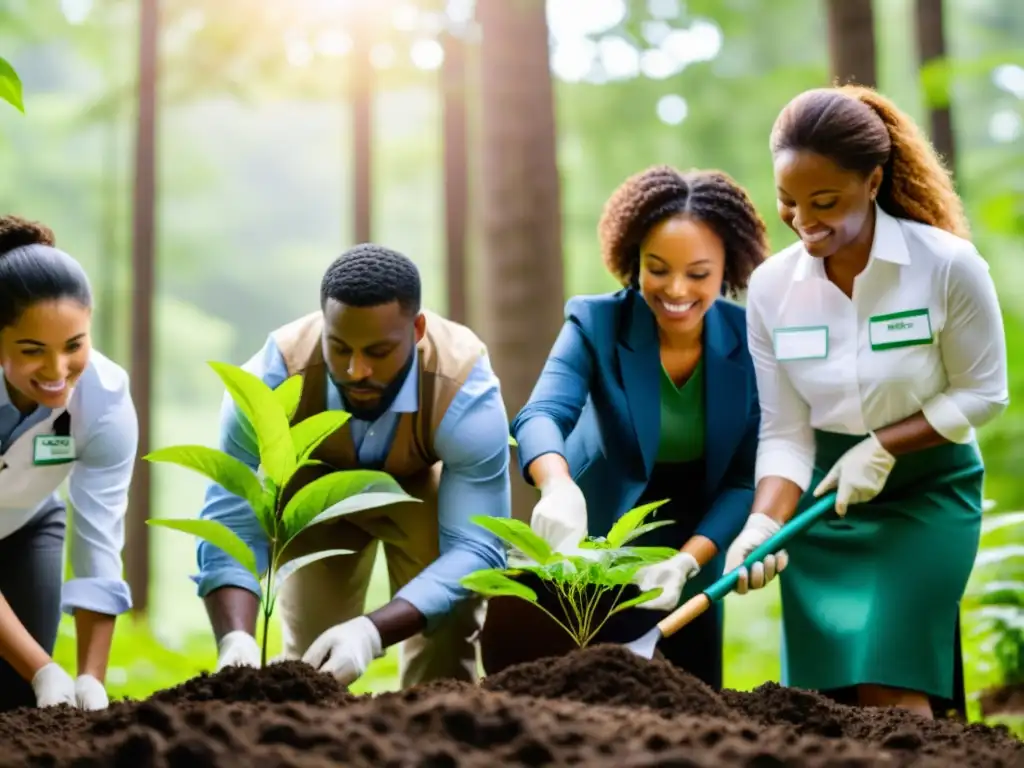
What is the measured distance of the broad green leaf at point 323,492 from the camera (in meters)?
1.80

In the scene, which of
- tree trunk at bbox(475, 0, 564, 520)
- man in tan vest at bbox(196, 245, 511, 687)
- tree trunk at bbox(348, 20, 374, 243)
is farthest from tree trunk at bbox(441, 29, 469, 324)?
man in tan vest at bbox(196, 245, 511, 687)

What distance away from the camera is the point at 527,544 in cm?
184

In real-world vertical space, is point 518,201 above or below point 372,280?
above

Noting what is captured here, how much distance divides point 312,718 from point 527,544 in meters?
0.63

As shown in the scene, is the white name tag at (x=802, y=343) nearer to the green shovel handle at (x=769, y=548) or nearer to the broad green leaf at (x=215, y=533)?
the green shovel handle at (x=769, y=548)

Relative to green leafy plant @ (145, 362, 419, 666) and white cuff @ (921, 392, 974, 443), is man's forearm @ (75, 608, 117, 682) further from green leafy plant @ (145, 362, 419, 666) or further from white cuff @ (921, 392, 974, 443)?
white cuff @ (921, 392, 974, 443)

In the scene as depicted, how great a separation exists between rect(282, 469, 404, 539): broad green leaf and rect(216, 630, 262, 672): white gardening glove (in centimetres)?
38

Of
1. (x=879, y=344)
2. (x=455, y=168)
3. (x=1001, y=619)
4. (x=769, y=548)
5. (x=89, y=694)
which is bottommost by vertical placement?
(x=1001, y=619)

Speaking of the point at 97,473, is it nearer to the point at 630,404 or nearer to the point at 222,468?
the point at 222,468

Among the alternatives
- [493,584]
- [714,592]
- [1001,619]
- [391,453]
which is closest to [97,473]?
[391,453]

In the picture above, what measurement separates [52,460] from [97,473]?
3.7 inches

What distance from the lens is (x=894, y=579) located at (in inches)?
88.5

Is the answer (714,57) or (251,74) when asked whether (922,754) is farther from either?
(714,57)

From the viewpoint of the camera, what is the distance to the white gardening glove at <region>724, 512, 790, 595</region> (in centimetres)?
208
